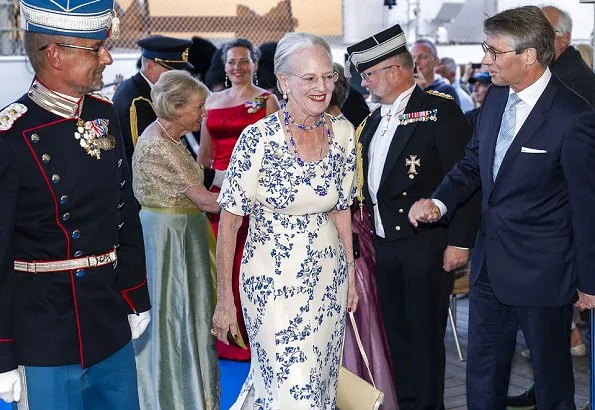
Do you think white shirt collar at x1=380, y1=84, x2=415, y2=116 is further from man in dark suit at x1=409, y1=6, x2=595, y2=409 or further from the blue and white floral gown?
the blue and white floral gown

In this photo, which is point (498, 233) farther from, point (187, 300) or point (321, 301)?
point (187, 300)

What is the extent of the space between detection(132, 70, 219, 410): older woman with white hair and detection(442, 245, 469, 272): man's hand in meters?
1.14

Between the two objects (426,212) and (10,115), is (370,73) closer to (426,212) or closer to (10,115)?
(426,212)

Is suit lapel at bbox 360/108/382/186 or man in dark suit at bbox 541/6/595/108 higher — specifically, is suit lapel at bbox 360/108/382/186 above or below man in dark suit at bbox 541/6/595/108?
Answer: below

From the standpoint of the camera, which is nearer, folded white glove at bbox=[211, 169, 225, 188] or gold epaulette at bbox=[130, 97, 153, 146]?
folded white glove at bbox=[211, 169, 225, 188]

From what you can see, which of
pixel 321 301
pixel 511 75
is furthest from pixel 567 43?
pixel 321 301

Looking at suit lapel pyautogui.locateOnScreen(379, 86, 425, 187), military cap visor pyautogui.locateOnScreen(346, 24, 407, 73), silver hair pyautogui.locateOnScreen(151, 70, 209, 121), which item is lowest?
suit lapel pyautogui.locateOnScreen(379, 86, 425, 187)

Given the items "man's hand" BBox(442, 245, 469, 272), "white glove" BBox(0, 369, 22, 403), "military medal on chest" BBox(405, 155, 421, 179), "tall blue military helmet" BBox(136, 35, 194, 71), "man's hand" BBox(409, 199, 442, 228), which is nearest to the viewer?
"white glove" BBox(0, 369, 22, 403)

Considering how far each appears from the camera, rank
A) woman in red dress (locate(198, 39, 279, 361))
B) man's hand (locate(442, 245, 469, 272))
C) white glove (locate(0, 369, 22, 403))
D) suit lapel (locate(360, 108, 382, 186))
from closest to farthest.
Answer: white glove (locate(0, 369, 22, 403))
man's hand (locate(442, 245, 469, 272))
suit lapel (locate(360, 108, 382, 186))
woman in red dress (locate(198, 39, 279, 361))

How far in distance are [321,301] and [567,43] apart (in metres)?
2.26

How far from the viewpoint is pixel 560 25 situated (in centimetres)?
478

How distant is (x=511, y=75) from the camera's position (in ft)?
11.4

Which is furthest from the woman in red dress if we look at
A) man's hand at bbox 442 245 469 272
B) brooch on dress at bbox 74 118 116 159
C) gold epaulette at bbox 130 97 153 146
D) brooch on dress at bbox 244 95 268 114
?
brooch on dress at bbox 74 118 116 159

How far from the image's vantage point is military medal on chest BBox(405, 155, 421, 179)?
4234mm
